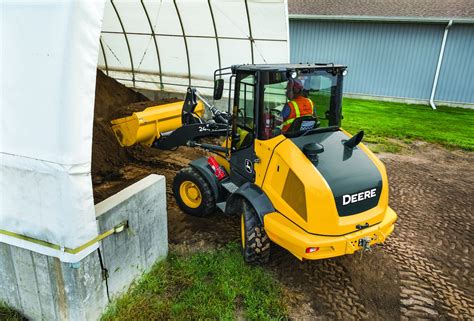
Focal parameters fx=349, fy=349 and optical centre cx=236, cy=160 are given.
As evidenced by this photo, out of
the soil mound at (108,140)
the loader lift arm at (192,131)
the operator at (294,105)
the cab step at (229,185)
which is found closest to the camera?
the operator at (294,105)

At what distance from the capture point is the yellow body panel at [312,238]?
3477 mm

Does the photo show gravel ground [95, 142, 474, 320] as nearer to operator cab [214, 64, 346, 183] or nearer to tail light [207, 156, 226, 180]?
tail light [207, 156, 226, 180]

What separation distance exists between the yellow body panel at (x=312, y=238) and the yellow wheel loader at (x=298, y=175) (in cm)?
1

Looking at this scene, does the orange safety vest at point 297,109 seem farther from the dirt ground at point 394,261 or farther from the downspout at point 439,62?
the downspout at point 439,62

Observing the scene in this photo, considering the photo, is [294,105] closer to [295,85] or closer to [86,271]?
[295,85]

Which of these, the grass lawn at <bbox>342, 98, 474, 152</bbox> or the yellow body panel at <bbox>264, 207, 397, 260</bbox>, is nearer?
the yellow body panel at <bbox>264, 207, 397, 260</bbox>

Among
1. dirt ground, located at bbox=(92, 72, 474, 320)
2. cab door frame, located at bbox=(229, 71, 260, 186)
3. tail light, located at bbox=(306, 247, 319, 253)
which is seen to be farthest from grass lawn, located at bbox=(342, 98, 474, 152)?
tail light, located at bbox=(306, 247, 319, 253)

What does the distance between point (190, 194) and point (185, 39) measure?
18.6ft

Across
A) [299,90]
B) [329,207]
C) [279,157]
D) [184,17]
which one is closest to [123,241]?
[279,157]

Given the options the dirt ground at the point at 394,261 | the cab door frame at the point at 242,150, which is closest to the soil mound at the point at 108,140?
the dirt ground at the point at 394,261

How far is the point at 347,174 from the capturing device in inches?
148

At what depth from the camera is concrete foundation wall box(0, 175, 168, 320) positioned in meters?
3.01

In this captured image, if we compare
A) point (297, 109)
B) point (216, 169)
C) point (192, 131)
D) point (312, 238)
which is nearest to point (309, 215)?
point (312, 238)

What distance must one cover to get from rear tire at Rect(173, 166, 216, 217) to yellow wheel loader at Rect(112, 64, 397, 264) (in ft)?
0.07
